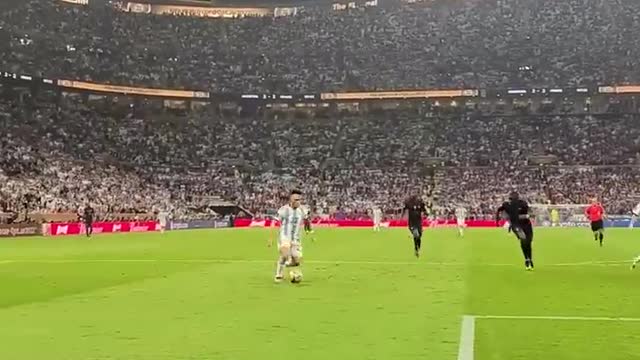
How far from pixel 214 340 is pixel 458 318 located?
13.8ft

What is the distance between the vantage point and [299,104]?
9844 centimetres

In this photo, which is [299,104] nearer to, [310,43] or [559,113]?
[310,43]

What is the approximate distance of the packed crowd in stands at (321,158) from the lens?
77125 millimetres

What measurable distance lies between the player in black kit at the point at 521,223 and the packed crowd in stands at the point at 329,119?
165 ft

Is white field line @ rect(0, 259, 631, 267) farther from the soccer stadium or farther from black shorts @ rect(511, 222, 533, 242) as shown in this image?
black shorts @ rect(511, 222, 533, 242)

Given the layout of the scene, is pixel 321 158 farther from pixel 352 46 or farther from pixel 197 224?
pixel 197 224

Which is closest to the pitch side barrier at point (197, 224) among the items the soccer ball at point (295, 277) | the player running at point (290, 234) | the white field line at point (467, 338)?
the player running at point (290, 234)

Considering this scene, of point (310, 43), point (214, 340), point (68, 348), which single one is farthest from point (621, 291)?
point (310, 43)

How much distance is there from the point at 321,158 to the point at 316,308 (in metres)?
76.4

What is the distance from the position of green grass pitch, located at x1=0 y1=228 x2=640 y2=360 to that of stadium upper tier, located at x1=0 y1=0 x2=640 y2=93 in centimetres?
6766

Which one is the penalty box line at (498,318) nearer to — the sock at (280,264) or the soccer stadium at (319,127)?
the sock at (280,264)

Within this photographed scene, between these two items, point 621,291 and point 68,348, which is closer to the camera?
point 68,348

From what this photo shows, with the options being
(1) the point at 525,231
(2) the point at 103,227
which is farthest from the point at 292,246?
(2) the point at 103,227

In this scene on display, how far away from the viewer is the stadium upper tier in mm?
91375
